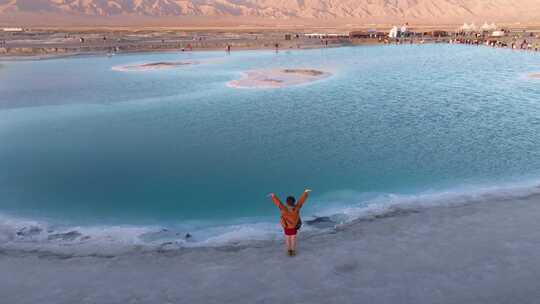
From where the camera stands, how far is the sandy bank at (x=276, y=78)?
37.7 m

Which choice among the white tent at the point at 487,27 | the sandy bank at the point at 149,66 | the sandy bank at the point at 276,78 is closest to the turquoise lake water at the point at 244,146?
the sandy bank at the point at 276,78

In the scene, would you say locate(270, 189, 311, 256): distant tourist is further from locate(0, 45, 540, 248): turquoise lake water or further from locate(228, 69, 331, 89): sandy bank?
locate(228, 69, 331, 89): sandy bank

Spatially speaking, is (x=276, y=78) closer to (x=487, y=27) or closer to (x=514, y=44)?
(x=514, y=44)

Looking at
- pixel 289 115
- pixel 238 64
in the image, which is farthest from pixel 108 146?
pixel 238 64

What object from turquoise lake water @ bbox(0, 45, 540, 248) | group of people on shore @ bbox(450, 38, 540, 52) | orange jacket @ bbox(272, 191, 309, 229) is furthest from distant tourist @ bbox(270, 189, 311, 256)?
group of people on shore @ bbox(450, 38, 540, 52)

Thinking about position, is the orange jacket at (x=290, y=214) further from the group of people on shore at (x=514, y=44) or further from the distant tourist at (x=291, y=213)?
the group of people on shore at (x=514, y=44)

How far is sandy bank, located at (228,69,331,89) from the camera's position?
37688 mm

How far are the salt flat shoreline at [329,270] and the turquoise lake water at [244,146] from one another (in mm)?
2245

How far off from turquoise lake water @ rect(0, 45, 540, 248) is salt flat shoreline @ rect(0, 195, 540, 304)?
2245mm

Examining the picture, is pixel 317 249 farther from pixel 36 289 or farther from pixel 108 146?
pixel 108 146

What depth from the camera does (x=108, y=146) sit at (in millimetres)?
21656

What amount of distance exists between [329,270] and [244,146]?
11.6 metres

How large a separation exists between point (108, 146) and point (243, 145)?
6.76 metres

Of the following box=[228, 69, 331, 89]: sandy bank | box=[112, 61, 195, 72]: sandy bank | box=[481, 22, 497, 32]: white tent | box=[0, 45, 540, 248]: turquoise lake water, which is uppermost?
box=[481, 22, 497, 32]: white tent
